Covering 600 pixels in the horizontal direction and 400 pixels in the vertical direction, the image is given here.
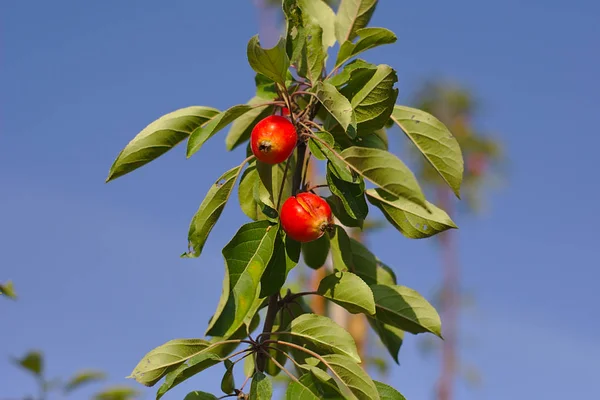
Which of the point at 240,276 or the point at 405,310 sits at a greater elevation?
the point at 240,276

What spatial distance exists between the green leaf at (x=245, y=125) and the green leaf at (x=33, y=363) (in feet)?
7.37

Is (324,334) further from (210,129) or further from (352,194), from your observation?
(210,129)

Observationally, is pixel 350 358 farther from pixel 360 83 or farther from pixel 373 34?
pixel 373 34

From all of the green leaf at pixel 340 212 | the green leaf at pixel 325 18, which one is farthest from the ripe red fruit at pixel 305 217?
the green leaf at pixel 325 18

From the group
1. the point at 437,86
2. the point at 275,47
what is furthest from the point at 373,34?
the point at 437,86

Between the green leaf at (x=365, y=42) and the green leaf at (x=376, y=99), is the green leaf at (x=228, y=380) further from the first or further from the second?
the green leaf at (x=365, y=42)

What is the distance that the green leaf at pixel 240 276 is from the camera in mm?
1492

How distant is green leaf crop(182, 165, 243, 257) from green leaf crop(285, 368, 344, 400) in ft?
1.28

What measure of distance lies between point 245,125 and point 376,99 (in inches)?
20.8

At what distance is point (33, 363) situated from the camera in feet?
11.9

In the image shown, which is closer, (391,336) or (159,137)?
(159,137)

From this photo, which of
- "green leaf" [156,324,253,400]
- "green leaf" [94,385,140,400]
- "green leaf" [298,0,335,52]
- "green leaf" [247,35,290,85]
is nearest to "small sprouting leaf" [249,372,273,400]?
"green leaf" [156,324,253,400]

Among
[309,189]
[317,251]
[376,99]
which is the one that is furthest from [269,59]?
[317,251]

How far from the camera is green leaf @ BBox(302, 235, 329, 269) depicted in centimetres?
186
